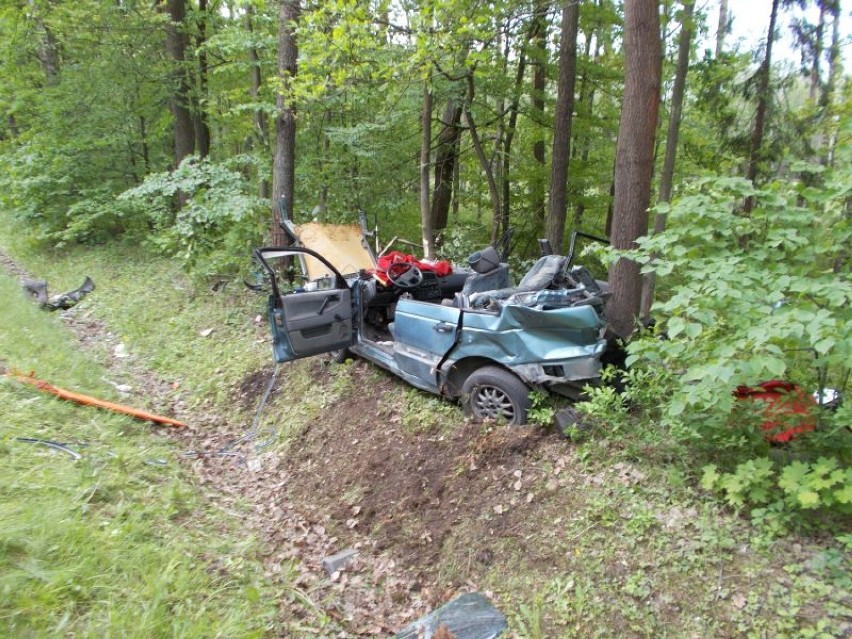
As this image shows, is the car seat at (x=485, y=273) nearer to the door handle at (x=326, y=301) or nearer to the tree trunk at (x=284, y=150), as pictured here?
the door handle at (x=326, y=301)

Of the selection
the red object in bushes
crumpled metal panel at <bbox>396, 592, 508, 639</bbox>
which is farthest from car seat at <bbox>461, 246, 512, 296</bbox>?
crumpled metal panel at <bbox>396, 592, 508, 639</bbox>

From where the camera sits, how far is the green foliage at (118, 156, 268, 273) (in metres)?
8.91

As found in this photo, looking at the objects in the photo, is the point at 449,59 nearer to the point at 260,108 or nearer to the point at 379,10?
the point at 379,10

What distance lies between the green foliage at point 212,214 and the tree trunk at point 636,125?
20.4 feet

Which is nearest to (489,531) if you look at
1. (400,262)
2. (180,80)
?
(400,262)

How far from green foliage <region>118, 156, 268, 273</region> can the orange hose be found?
12.9 ft

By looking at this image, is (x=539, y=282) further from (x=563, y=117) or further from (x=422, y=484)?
(x=563, y=117)

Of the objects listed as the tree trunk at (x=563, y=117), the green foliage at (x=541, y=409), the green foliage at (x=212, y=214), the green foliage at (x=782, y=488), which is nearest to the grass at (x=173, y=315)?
the green foliage at (x=212, y=214)

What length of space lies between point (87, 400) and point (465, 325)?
4063 mm

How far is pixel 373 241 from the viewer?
873cm


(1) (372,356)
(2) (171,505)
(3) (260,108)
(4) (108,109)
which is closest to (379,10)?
(3) (260,108)

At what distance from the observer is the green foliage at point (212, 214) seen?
891 centimetres

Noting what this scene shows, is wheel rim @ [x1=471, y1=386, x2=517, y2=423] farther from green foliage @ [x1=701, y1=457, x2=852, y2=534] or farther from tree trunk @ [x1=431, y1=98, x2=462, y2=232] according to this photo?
tree trunk @ [x1=431, y1=98, x2=462, y2=232]

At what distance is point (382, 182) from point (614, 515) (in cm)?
867
